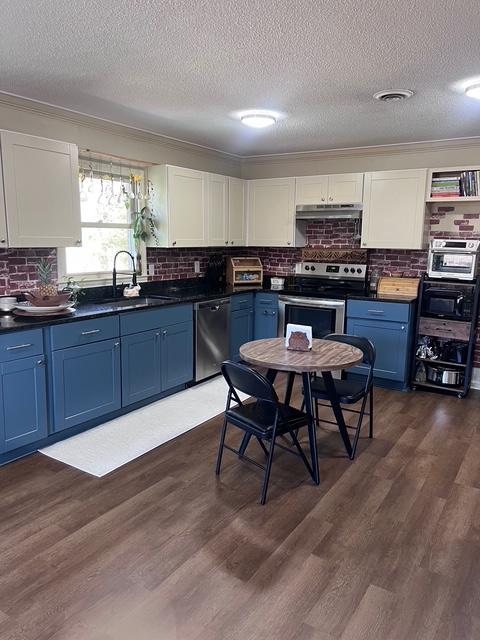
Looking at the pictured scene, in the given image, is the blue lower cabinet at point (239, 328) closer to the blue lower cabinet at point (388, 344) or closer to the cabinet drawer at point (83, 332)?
the blue lower cabinet at point (388, 344)

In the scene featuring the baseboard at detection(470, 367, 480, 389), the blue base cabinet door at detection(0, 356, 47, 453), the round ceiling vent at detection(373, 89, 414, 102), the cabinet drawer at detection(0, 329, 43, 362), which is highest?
the round ceiling vent at detection(373, 89, 414, 102)

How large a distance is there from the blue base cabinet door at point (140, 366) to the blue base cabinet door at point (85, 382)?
0.28 ft

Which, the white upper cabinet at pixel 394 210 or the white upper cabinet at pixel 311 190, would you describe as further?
the white upper cabinet at pixel 311 190

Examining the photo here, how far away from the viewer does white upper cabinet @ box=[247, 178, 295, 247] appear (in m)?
5.45

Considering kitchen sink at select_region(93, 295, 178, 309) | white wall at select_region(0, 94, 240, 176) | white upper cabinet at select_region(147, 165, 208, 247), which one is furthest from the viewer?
white upper cabinet at select_region(147, 165, 208, 247)

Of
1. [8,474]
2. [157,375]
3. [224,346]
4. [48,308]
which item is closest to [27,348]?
[48,308]

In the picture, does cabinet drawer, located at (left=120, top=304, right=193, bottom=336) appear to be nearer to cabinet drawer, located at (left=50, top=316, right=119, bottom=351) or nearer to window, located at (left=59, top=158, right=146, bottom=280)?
cabinet drawer, located at (left=50, top=316, right=119, bottom=351)

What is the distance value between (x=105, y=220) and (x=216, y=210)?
4.41 feet

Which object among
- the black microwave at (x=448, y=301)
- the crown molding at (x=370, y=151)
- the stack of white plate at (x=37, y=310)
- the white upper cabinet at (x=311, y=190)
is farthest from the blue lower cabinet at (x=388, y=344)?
the stack of white plate at (x=37, y=310)

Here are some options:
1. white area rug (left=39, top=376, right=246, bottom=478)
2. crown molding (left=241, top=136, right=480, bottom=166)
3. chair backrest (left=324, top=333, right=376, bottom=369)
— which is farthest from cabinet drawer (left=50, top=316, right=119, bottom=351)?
crown molding (left=241, top=136, right=480, bottom=166)

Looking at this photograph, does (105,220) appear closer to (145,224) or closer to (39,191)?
(145,224)

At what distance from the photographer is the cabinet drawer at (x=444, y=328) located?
450cm

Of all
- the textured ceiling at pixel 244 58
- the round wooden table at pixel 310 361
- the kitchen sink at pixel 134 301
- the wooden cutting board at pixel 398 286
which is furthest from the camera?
the wooden cutting board at pixel 398 286

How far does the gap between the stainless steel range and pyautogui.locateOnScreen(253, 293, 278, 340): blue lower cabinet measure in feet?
0.29
